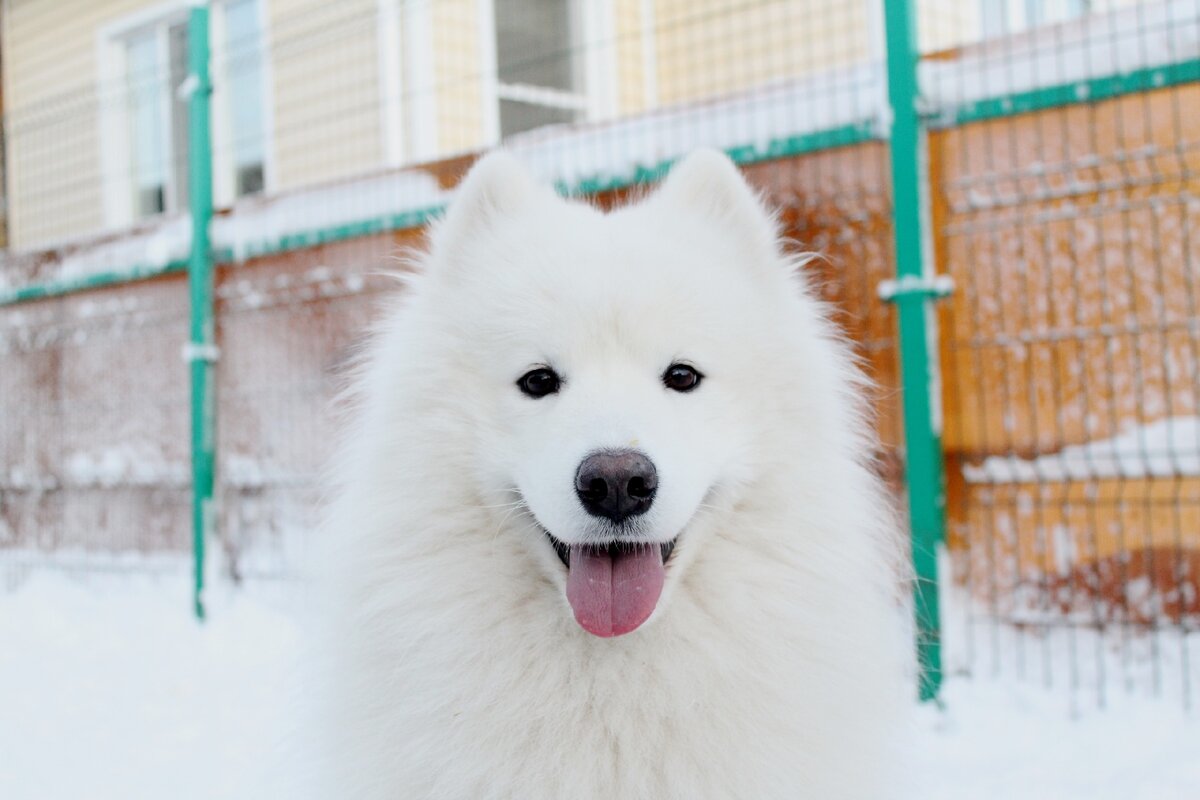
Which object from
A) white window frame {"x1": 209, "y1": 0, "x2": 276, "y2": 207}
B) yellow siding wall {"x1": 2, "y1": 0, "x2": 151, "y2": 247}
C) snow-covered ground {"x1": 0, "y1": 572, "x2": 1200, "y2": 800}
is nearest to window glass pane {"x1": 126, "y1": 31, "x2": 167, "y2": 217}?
yellow siding wall {"x1": 2, "y1": 0, "x2": 151, "y2": 247}

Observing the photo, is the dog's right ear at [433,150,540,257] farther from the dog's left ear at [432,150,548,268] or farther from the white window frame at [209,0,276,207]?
the white window frame at [209,0,276,207]

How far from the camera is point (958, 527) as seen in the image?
4.40 meters

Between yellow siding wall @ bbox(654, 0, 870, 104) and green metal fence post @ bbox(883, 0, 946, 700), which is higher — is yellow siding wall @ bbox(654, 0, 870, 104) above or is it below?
above

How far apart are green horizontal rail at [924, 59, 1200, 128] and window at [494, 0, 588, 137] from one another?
5.80 m

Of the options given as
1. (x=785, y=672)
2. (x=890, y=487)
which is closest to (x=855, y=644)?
(x=785, y=672)

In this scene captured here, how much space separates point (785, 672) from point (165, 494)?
20.0ft

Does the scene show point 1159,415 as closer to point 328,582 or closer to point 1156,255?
point 1156,255

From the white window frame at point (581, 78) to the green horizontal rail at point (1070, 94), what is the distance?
494 centimetres

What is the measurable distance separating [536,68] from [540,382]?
27.5 feet

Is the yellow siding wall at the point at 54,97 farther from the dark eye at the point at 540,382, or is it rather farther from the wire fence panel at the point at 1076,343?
the dark eye at the point at 540,382

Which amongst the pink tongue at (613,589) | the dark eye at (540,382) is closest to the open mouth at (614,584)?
the pink tongue at (613,589)

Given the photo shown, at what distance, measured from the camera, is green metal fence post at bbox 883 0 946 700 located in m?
4.10

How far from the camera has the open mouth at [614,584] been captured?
6.75ft

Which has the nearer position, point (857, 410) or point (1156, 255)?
point (857, 410)
